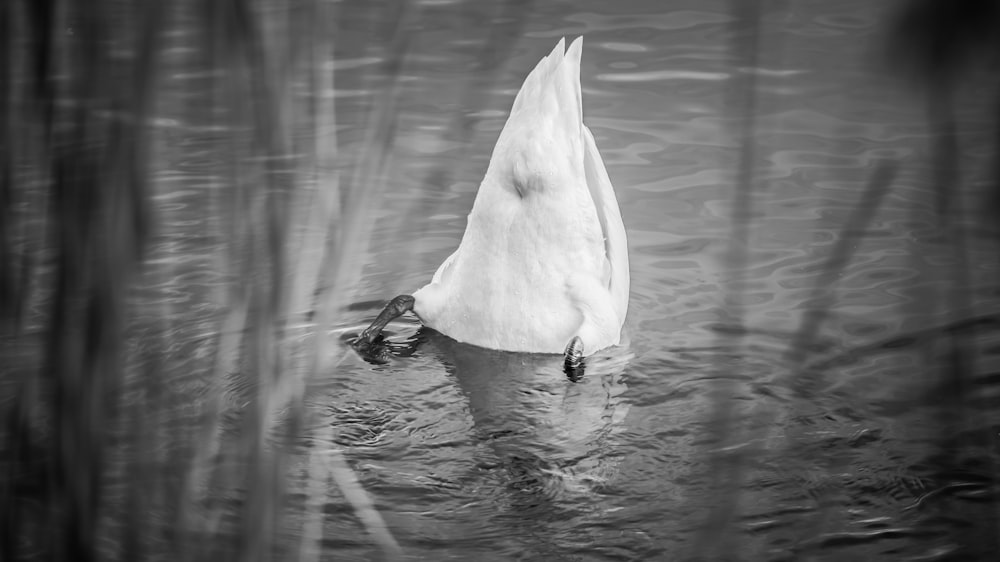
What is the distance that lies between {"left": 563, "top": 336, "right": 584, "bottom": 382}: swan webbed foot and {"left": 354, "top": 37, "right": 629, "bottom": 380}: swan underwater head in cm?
6

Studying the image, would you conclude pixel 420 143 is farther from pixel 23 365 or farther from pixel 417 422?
pixel 23 365

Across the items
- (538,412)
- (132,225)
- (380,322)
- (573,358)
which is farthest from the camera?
(380,322)

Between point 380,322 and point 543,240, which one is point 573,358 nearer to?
point 543,240

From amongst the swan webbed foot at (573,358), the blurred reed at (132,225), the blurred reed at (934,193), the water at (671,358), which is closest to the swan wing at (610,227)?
the water at (671,358)

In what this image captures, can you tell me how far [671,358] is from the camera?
15.7 ft

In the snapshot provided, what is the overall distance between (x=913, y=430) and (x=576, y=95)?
6.48ft

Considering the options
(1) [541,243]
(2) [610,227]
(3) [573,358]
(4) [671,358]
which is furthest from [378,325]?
(4) [671,358]

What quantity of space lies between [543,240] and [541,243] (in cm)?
2

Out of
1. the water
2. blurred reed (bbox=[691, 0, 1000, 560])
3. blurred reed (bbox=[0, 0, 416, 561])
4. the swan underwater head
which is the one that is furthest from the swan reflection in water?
blurred reed (bbox=[0, 0, 416, 561])

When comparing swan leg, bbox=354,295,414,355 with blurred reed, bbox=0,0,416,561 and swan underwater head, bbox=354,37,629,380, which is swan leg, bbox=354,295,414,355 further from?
blurred reed, bbox=0,0,416,561

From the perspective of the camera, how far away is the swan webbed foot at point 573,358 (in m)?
4.70

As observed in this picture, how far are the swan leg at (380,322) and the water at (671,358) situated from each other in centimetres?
12

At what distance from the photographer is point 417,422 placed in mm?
4266

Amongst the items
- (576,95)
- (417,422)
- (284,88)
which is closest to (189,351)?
(417,422)
